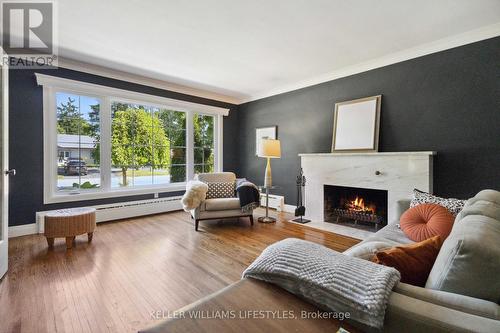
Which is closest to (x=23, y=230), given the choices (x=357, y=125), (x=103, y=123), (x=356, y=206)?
(x=103, y=123)

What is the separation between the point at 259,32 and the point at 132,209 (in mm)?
3520

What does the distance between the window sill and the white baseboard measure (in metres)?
0.37

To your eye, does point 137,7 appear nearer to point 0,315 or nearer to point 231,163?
point 0,315

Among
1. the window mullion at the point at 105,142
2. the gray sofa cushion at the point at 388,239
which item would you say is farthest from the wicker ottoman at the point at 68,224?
the gray sofa cushion at the point at 388,239

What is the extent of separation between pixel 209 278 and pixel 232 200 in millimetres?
1616

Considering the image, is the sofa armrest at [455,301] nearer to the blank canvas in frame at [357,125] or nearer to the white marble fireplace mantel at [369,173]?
the white marble fireplace mantel at [369,173]

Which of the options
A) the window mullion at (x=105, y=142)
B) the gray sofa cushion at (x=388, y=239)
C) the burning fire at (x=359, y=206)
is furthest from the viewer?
the window mullion at (x=105, y=142)

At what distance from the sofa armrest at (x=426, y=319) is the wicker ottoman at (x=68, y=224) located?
3.23 metres

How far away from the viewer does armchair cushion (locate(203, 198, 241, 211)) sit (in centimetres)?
348

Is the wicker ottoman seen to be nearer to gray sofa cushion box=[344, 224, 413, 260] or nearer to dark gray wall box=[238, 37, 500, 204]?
gray sofa cushion box=[344, 224, 413, 260]

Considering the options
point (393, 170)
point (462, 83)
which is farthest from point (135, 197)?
point (462, 83)

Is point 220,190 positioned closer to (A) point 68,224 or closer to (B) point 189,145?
(B) point 189,145

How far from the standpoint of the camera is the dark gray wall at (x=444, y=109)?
2602mm

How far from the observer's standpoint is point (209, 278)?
2.08 metres
